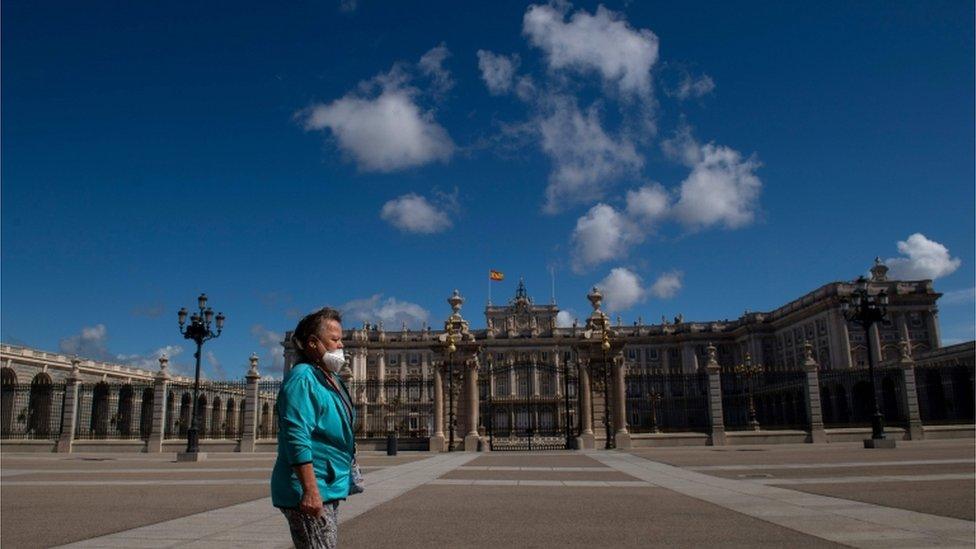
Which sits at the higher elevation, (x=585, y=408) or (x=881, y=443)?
(x=585, y=408)

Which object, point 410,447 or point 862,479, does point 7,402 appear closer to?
point 410,447

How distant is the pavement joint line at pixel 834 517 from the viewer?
27.2ft

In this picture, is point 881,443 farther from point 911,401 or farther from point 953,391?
point 953,391

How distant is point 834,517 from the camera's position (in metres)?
9.97

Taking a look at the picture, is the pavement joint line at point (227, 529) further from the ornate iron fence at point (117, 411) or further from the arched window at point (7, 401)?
the ornate iron fence at point (117, 411)

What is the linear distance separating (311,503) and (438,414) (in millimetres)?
29314

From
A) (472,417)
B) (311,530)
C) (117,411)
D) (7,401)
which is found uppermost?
(7,401)

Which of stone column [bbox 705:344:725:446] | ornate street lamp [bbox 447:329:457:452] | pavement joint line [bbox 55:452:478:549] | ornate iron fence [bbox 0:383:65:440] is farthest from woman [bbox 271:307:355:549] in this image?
ornate iron fence [bbox 0:383:65:440]

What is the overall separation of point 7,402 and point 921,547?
2565 inches

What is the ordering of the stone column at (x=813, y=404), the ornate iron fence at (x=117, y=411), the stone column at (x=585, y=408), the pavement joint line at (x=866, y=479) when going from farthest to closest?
the ornate iron fence at (x=117, y=411)
the stone column at (x=813, y=404)
the stone column at (x=585, y=408)
the pavement joint line at (x=866, y=479)

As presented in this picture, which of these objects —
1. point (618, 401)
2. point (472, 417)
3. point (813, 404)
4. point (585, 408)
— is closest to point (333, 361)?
point (472, 417)

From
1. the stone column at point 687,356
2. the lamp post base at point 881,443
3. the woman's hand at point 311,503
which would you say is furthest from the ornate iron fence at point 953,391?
the stone column at point 687,356

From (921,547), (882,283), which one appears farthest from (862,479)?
(882,283)

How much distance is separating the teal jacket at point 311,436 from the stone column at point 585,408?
93.7ft
